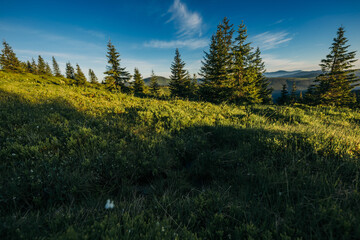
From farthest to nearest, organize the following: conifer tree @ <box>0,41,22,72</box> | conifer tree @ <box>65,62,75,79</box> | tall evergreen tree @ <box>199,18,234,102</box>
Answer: conifer tree @ <box>65,62,75,79</box> → conifer tree @ <box>0,41,22,72</box> → tall evergreen tree @ <box>199,18,234,102</box>

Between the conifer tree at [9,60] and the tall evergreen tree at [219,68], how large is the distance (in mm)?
69301

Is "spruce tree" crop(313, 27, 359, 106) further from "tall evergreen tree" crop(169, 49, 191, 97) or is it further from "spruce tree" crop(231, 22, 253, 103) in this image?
"tall evergreen tree" crop(169, 49, 191, 97)

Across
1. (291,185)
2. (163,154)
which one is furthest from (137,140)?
(291,185)

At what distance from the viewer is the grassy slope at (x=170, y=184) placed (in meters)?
1.77

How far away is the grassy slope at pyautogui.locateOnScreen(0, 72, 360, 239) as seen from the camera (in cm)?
177

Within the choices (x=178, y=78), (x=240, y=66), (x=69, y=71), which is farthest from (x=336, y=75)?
(x=69, y=71)

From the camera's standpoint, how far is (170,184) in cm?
289

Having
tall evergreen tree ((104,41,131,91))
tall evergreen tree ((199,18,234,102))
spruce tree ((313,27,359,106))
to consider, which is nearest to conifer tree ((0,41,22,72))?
tall evergreen tree ((104,41,131,91))

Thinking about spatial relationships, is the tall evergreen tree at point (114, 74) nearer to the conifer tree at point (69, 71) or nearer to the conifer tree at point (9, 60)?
the conifer tree at point (9, 60)

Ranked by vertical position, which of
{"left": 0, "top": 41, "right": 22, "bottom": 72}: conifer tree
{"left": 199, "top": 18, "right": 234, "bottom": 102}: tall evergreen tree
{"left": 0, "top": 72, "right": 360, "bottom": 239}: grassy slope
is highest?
{"left": 0, "top": 41, "right": 22, "bottom": 72}: conifer tree

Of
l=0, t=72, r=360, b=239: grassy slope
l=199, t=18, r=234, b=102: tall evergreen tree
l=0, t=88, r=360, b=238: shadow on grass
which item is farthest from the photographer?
l=199, t=18, r=234, b=102: tall evergreen tree

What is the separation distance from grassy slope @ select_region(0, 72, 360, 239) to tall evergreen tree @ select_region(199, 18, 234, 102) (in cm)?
1519

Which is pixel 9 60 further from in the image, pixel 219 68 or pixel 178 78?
pixel 219 68

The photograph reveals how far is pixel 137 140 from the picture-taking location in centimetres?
404
